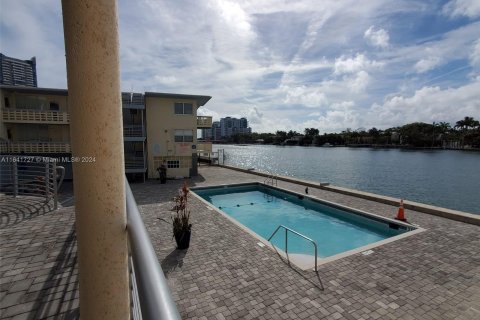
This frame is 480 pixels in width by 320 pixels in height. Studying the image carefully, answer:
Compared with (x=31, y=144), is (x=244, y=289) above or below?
below

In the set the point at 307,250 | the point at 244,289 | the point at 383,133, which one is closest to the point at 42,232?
the point at 244,289

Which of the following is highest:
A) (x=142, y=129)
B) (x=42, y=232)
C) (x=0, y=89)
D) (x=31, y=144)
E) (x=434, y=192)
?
(x=0, y=89)

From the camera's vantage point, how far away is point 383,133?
14025cm

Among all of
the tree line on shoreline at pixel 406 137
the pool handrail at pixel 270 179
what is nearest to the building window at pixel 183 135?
the pool handrail at pixel 270 179

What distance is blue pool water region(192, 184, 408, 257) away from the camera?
460 inches

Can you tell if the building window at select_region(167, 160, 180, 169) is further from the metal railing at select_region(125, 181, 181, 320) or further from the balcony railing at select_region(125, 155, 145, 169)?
the metal railing at select_region(125, 181, 181, 320)

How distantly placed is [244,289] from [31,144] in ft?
72.7

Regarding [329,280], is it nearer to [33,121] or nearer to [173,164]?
[173,164]

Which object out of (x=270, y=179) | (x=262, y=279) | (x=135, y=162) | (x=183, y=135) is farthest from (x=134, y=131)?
(x=262, y=279)

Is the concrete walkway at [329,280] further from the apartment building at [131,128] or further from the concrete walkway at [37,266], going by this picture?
the apartment building at [131,128]

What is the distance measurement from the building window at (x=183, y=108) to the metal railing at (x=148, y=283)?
79.0ft

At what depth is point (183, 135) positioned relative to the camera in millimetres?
24438

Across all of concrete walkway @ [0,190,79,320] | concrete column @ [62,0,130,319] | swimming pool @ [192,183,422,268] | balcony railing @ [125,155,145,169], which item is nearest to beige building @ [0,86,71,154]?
balcony railing @ [125,155,145,169]

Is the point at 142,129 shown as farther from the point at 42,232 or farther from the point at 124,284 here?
the point at 124,284
